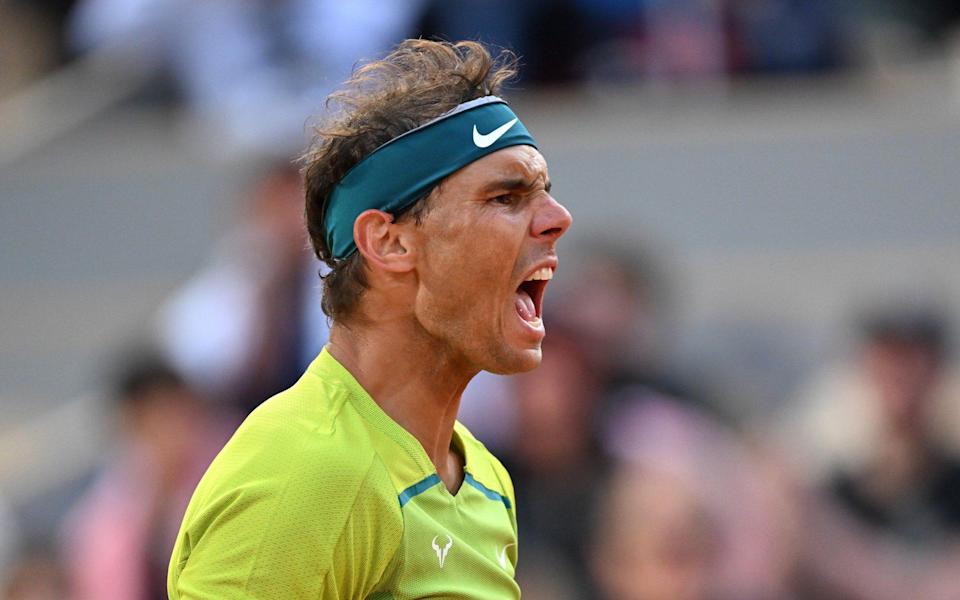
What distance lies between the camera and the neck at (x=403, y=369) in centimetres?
242

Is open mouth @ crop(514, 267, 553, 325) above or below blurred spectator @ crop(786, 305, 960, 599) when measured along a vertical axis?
above

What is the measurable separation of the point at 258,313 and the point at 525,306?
11.6 feet

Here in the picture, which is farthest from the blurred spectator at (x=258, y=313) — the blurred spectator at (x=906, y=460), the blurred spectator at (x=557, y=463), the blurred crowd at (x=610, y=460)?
the blurred spectator at (x=906, y=460)

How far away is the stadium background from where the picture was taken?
571cm

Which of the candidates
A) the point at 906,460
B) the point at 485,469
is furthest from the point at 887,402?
the point at 485,469

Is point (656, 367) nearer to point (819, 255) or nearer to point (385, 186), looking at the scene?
point (819, 255)

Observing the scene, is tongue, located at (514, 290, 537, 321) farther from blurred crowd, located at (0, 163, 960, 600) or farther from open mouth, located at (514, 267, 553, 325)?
blurred crowd, located at (0, 163, 960, 600)

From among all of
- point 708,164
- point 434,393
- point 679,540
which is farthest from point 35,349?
point 434,393

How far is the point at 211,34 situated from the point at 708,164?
117 inches

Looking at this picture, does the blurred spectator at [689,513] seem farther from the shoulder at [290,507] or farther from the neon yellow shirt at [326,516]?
the shoulder at [290,507]

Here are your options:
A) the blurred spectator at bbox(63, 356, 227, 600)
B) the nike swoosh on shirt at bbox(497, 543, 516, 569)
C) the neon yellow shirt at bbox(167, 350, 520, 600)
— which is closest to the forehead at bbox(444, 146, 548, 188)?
the neon yellow shirt at bbox(167, 350, 520, 600)

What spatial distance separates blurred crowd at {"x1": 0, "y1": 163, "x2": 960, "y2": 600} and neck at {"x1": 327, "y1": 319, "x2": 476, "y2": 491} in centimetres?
291

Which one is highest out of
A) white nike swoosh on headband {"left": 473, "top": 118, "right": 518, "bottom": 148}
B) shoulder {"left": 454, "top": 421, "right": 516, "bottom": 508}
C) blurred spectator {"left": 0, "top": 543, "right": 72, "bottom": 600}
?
white nike swoosh on headband {"left": 473, "top": 118, "right": 518, "bottom": 148}

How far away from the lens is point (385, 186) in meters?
2.36
